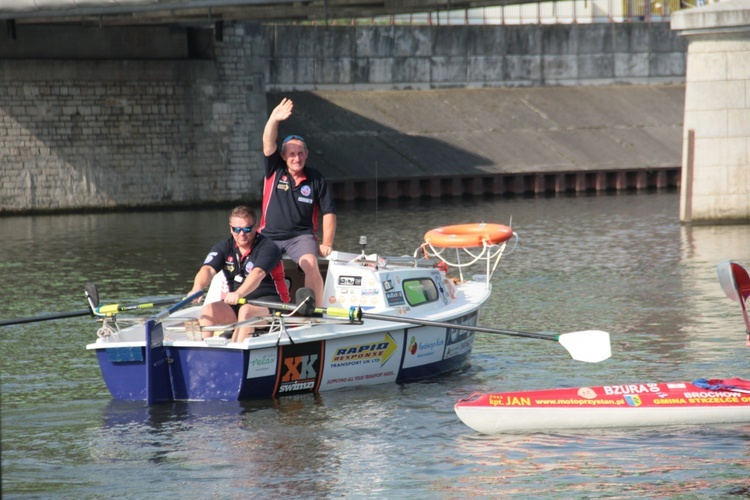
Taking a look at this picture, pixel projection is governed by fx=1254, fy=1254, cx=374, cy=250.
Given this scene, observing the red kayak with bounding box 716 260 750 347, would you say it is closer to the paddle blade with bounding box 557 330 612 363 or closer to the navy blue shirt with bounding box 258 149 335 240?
the paddle blade with bounding box 557 330 612 363

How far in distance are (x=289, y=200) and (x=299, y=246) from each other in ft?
2.06

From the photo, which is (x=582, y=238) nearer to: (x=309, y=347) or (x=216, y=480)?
(x=309, y=347)

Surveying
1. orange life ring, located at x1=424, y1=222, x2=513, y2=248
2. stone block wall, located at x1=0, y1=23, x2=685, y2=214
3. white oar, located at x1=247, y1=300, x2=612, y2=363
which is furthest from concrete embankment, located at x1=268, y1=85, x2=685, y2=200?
white oar, located at x1=247, y1=300, x2=612, y2=363

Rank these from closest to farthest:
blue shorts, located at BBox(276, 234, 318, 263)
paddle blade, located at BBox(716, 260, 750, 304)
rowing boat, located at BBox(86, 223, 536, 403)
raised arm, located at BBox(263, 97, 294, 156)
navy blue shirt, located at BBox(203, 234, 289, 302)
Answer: paddle blade, located at BBox(716, 260, 750, 304) → rowing boat, located at BBox(86, 223, 536, 403) → navy blue shirt, located at BBox(203, 234, 289, 302) → raised arm, located at BBox(263, 97, 294, 156) → blue shorts, located at BBox(276, 234, 318, 263)

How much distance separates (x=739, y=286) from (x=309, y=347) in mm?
5006

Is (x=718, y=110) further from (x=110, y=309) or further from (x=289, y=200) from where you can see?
(x=110, y=309)

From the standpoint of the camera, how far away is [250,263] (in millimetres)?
14828

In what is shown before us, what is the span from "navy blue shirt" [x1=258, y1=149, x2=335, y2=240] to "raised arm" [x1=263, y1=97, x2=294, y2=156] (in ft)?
0.72

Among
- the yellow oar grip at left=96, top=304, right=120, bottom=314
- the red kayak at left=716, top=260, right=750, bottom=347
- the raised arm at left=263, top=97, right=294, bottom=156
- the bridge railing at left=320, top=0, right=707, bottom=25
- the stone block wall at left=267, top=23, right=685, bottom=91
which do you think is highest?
the bridge railing at left=320, top=0, right=707, bottom=25

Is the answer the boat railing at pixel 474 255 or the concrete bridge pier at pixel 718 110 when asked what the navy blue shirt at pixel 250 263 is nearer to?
the boat railing at pixel 474 255

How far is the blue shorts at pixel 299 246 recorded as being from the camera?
616 inches

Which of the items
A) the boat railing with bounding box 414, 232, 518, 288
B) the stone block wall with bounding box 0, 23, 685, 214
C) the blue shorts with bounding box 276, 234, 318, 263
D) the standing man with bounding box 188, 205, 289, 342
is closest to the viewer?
the standing man with bounding box 188, 205, 289, 342

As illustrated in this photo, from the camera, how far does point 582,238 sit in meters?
34.1

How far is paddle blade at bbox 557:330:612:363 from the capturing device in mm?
14219
